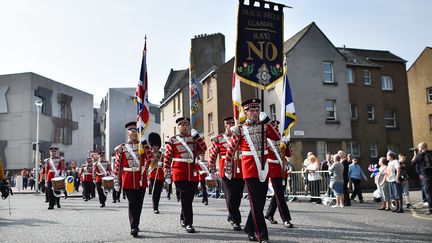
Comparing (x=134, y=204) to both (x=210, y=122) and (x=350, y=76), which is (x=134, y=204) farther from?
(x=210, y=122)

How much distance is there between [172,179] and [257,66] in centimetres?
358

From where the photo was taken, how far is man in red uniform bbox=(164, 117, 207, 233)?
9.66 metres

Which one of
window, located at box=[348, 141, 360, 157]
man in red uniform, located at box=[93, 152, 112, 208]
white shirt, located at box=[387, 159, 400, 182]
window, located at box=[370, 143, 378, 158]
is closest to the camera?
white shirt, located at box=[387, 159, 400, 182]

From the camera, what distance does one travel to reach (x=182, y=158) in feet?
32.4

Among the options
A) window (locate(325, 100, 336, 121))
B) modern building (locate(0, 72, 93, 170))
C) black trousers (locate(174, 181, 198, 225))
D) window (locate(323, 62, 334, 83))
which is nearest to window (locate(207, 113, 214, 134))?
window (locate(325, 100, 336, 121))

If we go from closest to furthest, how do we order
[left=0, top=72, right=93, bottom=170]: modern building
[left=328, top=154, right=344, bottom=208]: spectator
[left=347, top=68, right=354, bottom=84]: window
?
[left=328, top=154, right=344, bottom=208]: spectator, [left=347, top=68, right=354, bottom=84]: window, [left=0, top=72, right=93, bottom=170]: modern building

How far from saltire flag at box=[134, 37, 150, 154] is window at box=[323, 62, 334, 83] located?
23.9m

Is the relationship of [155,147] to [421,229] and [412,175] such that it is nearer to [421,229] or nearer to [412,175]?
[421,229]

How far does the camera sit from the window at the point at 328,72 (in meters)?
35.2

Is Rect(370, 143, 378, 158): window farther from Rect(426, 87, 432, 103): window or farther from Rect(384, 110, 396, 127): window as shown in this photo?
Rect(426, 87, 432, 103): window

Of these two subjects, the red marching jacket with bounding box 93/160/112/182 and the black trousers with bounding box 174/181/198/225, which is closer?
the black trousers with bounding box 174/181/198/225

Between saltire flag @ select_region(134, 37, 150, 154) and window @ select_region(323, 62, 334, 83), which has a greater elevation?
window @ select_region(323, 62, 334, 83)

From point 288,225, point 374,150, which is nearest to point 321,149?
point 374,150

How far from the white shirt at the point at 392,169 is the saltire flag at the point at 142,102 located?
285 inches
